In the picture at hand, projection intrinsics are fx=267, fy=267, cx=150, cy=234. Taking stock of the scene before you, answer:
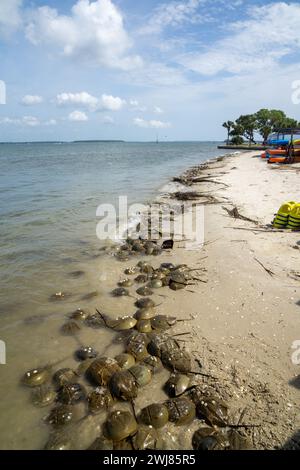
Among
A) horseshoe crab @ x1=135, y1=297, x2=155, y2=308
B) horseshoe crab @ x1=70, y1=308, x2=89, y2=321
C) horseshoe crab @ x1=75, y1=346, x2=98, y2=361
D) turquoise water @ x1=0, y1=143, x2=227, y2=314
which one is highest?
turquoise water @ x1=0, y1=143, x2=227, y2=314

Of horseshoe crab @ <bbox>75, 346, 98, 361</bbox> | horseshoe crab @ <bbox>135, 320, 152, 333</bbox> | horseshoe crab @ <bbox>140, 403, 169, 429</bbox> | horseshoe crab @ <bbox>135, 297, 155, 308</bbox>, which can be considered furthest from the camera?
horseshoe crab @ <bbox>135, 297, 155, 308</bbox>

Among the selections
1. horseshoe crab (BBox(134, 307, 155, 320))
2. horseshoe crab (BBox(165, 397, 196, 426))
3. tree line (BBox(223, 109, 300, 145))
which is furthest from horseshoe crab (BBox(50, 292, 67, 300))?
tree line (BBox(223, 109, 300, 145))

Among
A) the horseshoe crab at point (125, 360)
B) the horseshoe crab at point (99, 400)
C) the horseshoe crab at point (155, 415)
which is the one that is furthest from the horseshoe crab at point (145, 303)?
the horseshoe crab at point (155, 415)

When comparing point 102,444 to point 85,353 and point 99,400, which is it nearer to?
point 99,400

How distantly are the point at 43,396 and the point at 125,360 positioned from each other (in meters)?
1.08

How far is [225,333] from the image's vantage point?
4.21 meters

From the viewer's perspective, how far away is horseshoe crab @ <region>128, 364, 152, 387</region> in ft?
11.0

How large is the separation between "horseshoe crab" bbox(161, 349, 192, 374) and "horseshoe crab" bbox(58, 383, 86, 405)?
1127 mm

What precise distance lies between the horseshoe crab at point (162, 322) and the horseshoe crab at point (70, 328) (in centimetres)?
128

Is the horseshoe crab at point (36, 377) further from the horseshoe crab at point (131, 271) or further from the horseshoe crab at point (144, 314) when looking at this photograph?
the horseshoe crab at point (131, 271)

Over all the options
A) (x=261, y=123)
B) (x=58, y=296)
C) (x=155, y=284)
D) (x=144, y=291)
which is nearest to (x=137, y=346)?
(x=144, y=291)

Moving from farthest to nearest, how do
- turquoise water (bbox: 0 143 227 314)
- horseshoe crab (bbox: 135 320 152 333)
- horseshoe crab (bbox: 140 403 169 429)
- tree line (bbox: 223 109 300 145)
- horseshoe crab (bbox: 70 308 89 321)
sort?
tree line (bbox: 223 109 300 145)
turquoise water (bbox: 0 143 227 314)
horseshoe crab (bbox: 70 308 89 321)
horseshoe crab (bbox: 135 320 152 333)
horseshoe crab (bbox: 140 403 169 429)

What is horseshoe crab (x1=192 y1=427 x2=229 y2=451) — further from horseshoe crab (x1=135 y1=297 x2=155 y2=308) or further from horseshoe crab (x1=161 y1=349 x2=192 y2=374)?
horseshoe crab (x1=135 y1=297 x2=155 y2=308)

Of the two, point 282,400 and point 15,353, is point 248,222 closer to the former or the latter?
point 282,400
